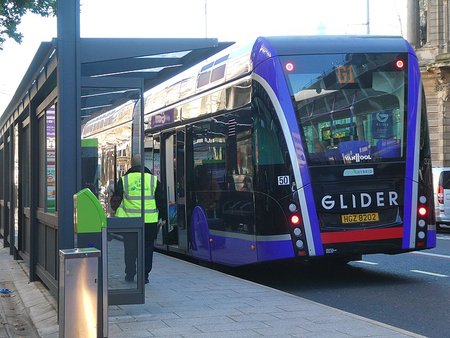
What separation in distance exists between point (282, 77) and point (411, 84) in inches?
76.1

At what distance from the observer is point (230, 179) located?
9.68 meters

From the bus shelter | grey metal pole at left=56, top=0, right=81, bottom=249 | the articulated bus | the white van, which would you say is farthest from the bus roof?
the white van

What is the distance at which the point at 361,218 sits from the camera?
29.5ft

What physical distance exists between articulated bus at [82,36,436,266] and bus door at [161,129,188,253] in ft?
5.91

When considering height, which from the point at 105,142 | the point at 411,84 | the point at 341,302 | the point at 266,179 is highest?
the point at 411,84

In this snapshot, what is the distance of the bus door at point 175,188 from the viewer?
11500mm

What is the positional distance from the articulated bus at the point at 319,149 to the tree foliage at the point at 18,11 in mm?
2935

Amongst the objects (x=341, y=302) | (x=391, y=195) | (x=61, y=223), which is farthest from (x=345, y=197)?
(x=61, y=223)

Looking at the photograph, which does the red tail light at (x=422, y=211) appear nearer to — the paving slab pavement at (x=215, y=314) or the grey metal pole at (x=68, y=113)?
the paving slab pavement at (x=215, y=314)

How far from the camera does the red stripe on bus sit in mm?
8781

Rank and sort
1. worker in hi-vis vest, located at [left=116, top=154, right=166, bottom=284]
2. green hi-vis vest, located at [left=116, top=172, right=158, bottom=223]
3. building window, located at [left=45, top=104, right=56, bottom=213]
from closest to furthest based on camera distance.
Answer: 1. worker in hi-vis vest, located at [left=116, top=154, right=166, bottom=284]
2. green hi-vis vest, located at [left=116, top=172, right=158, bottom=223]
3. building window, located at [left=45, top=104, right=56, bottom=213]

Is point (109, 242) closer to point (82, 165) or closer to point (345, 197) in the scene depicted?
point (82, 165)

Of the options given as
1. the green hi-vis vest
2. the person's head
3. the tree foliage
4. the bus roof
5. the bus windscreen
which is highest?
the tree foliage

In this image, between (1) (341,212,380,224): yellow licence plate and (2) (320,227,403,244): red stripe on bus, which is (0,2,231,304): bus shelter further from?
(1) (341,212,380,224): yellow licence plate
